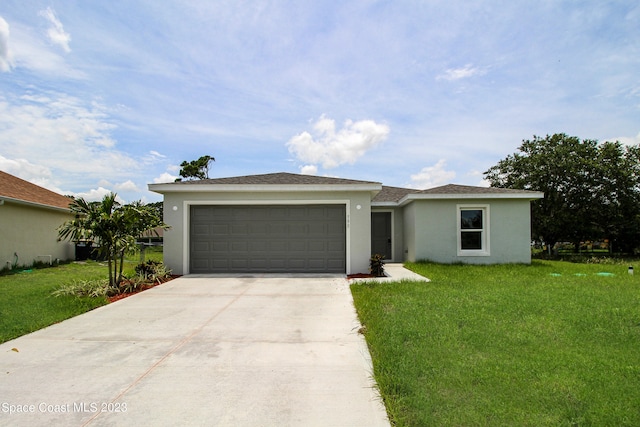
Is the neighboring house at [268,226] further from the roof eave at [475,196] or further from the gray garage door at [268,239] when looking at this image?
the roof eave at [475,196]

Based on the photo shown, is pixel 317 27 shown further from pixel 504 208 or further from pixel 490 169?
pixel 490 169

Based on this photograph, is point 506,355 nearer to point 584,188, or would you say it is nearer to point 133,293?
point 133,293

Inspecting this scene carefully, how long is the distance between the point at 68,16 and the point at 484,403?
1097 centimetres

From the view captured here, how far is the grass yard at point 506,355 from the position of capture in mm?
2740

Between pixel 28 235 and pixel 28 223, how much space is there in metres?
0.44

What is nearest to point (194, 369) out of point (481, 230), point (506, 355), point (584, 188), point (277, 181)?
point (506, 355)

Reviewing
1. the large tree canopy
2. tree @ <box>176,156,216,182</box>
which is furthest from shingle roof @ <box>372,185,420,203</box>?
tree @ <box>176,156,216,182</box>

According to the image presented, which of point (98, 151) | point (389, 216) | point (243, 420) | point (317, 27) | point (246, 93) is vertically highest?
point (317, 27)

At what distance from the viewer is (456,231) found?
12.6 metres

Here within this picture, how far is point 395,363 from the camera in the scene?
3680 millimetres

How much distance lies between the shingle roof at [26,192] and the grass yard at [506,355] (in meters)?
13.0

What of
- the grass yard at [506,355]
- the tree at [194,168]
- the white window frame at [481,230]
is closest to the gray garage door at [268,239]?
the grass yard at [506,355]

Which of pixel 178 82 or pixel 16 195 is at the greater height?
pixel 178 82

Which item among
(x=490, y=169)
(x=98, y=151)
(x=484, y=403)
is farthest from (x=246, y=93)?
(x=490, y=169)
